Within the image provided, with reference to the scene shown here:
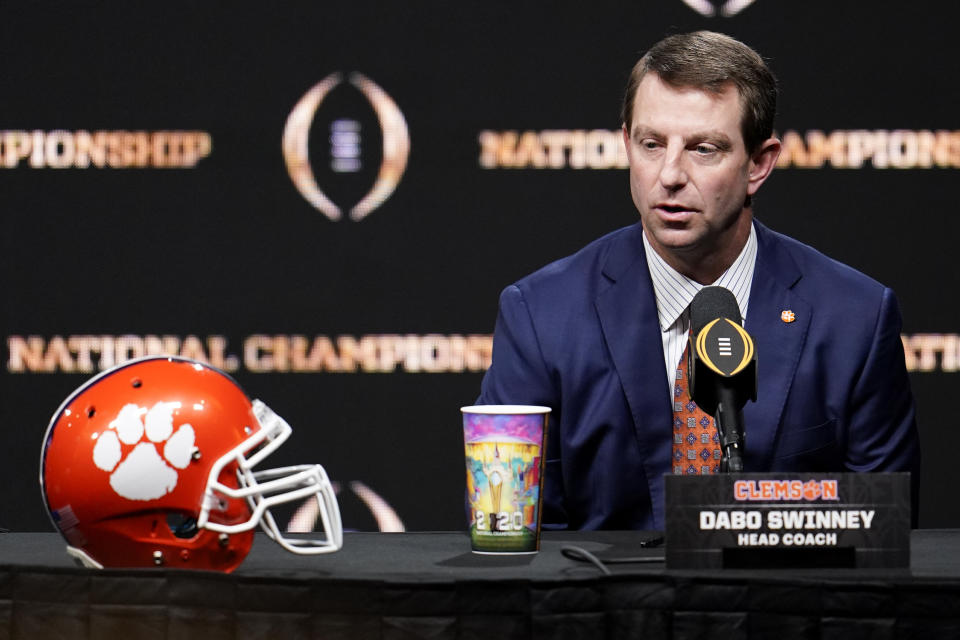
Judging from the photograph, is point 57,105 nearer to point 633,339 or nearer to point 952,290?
point 633,339

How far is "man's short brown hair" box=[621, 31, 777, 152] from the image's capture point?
2.16 m

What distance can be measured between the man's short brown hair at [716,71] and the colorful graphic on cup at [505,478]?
0.84 m

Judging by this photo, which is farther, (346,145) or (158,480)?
(346,145)

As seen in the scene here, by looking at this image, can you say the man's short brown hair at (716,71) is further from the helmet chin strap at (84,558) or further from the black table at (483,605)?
the helmet chin strap at (84,558)

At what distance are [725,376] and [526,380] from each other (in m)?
0.76

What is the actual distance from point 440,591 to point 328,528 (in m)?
0.23

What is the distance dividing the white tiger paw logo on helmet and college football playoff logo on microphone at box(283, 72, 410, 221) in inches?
74.4

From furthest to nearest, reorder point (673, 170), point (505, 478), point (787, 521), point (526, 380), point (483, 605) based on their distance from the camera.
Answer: point (526, 380)
point (673, 170)
point (505, 478)
point (787, 521)
point (483, 605)

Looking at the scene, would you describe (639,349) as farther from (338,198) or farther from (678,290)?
(338,198)

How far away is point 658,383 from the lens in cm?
213

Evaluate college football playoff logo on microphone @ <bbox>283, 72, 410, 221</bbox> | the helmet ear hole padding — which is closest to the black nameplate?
the helmet ear hole padding

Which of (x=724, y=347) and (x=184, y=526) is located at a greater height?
(x=724, y=347)

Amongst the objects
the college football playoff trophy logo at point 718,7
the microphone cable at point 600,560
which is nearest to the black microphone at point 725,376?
the microphone cable at point 600,560

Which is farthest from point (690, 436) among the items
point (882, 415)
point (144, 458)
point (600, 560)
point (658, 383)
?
point (144, 458)
